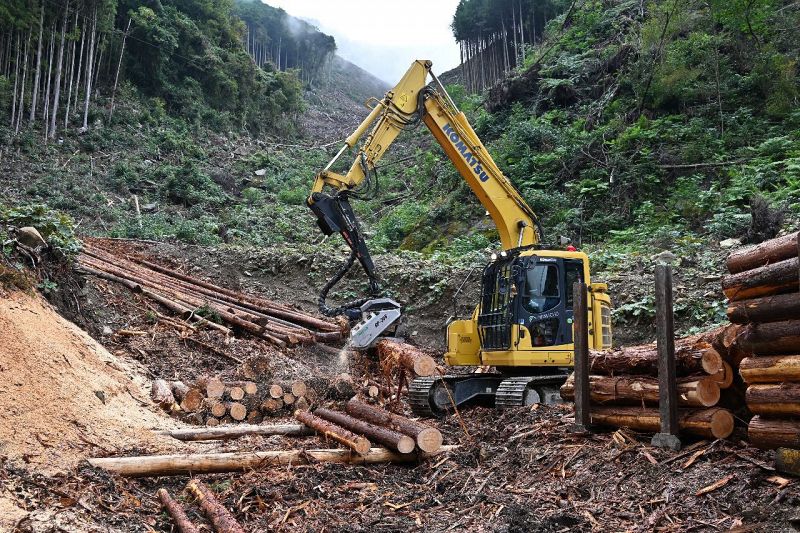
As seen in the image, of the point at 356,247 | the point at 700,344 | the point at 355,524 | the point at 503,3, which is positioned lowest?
the point at 355,524

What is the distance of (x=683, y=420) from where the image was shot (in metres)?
5.28

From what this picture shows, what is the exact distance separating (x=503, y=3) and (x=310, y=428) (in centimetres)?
3913

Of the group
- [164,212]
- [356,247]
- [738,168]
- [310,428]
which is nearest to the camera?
[310,428]

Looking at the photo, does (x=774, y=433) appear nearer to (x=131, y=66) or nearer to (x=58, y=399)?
(x=58, y=399)

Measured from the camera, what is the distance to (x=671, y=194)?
16.7 meters


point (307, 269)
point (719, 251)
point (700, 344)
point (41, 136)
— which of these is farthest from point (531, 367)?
point (41, 136)

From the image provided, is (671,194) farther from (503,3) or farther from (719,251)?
(503,3)

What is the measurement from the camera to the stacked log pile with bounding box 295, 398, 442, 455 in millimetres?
6574

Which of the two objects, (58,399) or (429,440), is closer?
(58,399)

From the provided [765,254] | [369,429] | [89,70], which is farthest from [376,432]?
[89,70]

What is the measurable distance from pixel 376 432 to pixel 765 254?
4032 mm

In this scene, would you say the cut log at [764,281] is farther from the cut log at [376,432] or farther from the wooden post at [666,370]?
the cut log at [376,432]

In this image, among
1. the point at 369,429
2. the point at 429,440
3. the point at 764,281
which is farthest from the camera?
the point at 369,429

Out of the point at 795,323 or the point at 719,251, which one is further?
the point at 719,251
